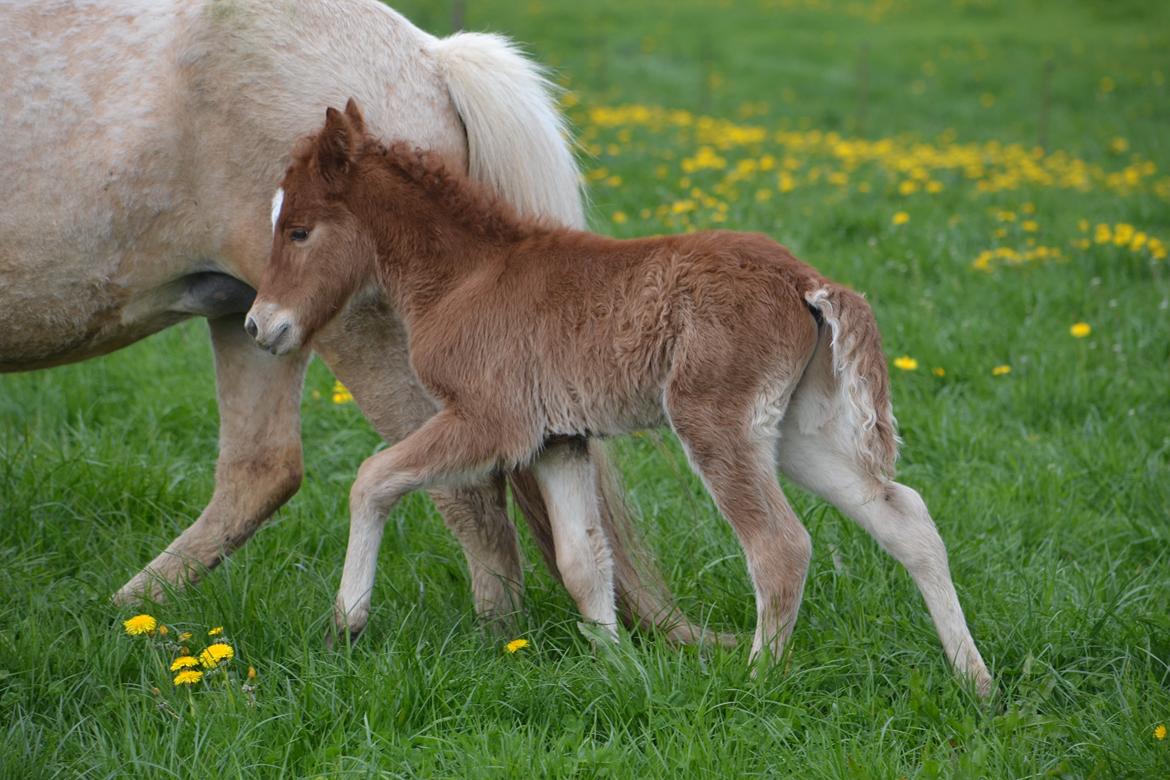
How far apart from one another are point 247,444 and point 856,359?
2.17m

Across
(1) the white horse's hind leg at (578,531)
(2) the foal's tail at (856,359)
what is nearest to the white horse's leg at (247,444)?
(1) the white horse's hind leg at (578,531)

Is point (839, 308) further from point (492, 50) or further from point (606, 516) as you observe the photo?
point (492, 50)

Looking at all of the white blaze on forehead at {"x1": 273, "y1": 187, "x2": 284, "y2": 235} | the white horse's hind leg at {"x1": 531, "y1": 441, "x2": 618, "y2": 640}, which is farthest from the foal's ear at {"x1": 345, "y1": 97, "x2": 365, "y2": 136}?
the white horse's hind leg at {"x1": 531, "y1": 441, "x2": 618, "y2": 640}

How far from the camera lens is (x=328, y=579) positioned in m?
4.12

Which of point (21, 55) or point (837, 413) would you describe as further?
point (21, 55)

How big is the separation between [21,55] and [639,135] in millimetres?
7468

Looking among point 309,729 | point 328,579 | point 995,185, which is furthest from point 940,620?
point 995,185

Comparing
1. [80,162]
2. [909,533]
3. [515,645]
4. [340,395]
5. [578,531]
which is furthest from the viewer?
[340,395]

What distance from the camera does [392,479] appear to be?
132 inches

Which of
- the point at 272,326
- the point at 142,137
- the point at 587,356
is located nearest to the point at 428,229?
the point at 272,326

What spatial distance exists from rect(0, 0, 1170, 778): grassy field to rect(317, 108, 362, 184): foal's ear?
1.32 metres

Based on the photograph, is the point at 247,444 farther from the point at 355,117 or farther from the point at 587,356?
the point at 587,356

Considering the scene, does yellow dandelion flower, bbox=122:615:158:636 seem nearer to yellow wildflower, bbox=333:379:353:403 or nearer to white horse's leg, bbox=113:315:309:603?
white horse's leg, bbox=113:315:309:603

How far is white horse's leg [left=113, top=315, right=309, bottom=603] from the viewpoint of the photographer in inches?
167
